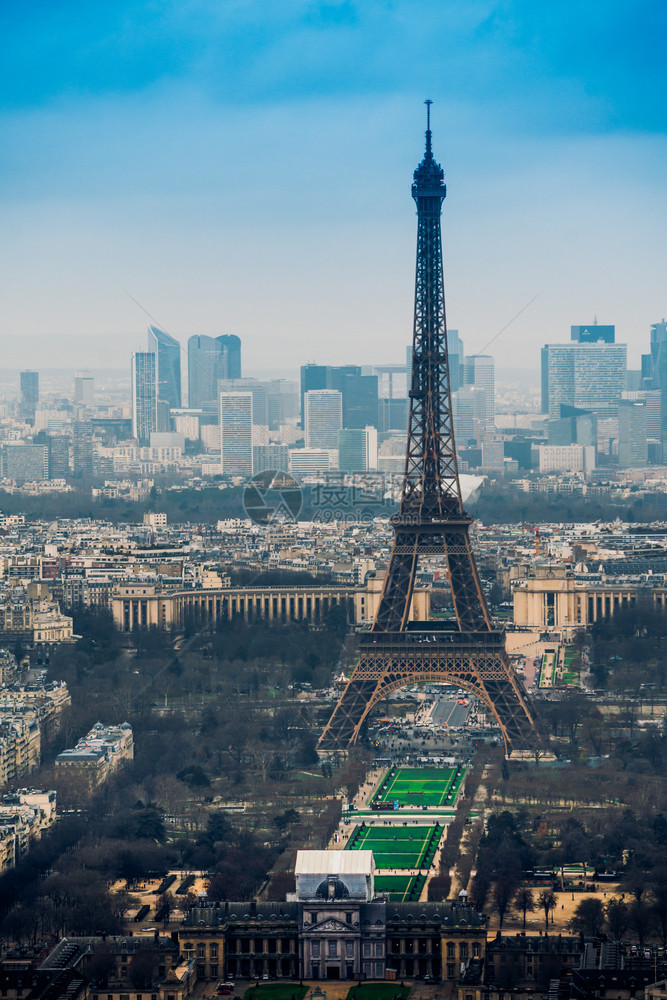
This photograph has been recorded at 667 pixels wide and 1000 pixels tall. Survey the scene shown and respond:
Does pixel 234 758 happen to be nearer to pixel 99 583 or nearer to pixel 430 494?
pixel 430 494

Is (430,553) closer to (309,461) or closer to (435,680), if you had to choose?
(435,680)

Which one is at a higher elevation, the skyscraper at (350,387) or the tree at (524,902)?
the skyscraper at (350,387)

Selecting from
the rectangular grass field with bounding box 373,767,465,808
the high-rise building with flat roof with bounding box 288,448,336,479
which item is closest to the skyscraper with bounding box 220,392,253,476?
the high-rise building with flat roof with bounding box 288,448,336,479

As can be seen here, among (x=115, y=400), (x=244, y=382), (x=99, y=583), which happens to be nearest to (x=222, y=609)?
(x=99, y=583)

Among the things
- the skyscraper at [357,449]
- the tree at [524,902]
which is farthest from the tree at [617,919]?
the skyscraper at [357,449]

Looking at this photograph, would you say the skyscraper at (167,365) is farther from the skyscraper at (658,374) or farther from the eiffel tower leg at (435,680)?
the eiffel tower leg at (435,680)

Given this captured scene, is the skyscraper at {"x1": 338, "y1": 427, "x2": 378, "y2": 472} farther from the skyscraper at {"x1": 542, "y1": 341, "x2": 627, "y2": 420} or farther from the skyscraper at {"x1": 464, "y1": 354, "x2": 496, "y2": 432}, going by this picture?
the skyscraper at {"x1": 542, "y1": 341, "x2": 627, "y2": 420}
